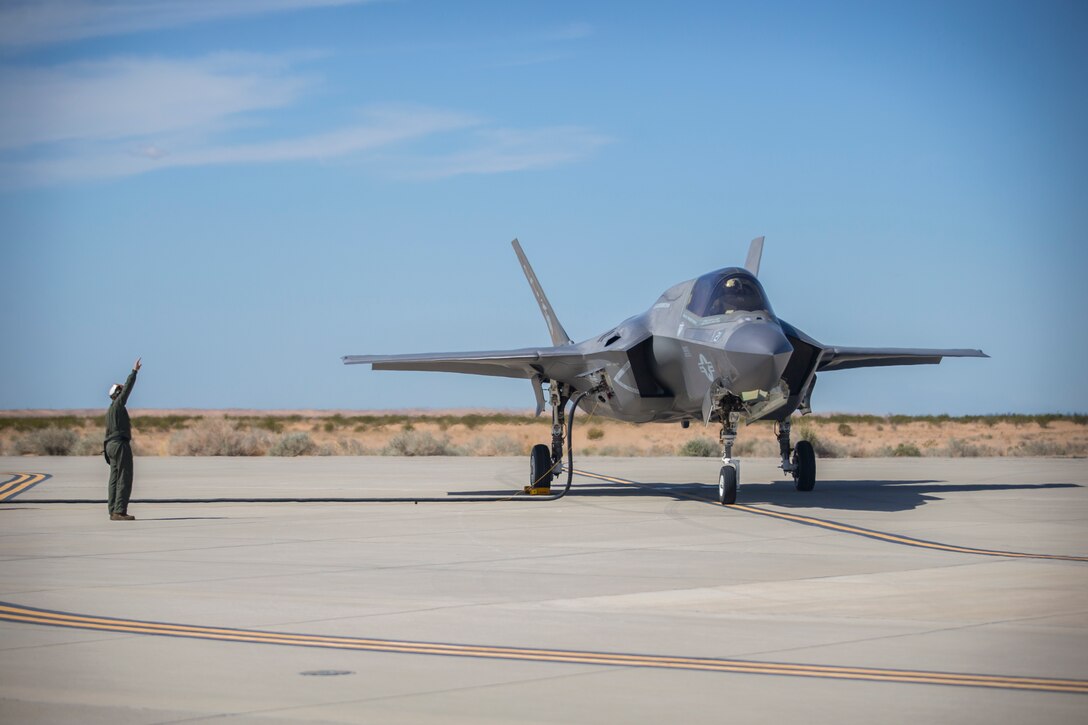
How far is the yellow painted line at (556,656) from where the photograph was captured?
6602 millimetres

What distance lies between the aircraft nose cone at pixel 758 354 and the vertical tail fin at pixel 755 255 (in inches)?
253

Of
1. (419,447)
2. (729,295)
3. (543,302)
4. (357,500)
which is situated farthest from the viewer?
(419,447)

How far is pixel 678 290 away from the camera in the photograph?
20.7m

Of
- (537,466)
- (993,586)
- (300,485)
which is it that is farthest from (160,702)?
(300,485)

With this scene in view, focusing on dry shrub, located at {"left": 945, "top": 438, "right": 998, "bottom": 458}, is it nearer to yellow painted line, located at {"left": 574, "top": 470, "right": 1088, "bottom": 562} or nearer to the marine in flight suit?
yellow painted line, located at {"left": 574, "top": 470, "right": 1088, "bottom": 562}

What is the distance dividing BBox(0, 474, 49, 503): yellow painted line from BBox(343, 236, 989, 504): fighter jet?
6279 millimetres

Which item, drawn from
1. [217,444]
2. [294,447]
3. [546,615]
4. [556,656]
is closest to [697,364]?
[546,615]

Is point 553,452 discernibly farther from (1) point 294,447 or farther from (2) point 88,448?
(2) point 88,448

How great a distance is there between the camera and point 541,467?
22.8m

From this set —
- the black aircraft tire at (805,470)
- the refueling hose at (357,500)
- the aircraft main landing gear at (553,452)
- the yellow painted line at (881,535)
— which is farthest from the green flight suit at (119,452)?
the black aircraft tire at (805,470)

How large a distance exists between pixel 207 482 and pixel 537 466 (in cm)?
741

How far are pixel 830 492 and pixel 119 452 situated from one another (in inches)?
471

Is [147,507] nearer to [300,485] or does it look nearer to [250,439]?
[300,485]

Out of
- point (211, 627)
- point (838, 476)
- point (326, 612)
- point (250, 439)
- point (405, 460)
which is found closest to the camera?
point (211, 627)
